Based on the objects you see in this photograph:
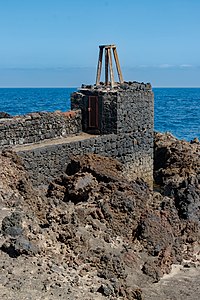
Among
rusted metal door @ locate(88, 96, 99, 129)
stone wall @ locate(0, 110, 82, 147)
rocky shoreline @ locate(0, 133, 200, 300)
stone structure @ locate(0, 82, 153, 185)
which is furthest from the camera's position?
rusted metal door @ locate(88, 96, 99, 129)

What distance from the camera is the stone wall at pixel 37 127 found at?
18719 mm

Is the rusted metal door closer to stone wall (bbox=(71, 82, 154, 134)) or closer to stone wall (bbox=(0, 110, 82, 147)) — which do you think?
stone wall (bbox=(71, 82, 154, 134))

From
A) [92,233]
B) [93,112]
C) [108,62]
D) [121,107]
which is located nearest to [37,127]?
[93,112]

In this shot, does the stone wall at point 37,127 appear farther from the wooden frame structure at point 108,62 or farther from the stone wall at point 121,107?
the wooden frame structure at point 108,62

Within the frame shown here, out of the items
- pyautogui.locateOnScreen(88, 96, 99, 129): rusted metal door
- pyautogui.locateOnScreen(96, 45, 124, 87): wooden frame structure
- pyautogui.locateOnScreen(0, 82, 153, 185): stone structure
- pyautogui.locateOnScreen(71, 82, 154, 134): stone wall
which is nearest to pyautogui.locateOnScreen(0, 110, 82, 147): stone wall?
pyautogui.locateOnScreen(0, 82, 153, 185): stone structure

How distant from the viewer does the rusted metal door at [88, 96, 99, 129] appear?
68.9 ft

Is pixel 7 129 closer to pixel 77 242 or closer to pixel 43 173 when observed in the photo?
pixel 43 173

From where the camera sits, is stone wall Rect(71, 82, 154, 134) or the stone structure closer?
the stone structure

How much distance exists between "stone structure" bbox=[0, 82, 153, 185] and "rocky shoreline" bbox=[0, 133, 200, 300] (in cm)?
50

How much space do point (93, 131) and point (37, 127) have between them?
2470 mm

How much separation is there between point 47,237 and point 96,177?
4957 millimetres

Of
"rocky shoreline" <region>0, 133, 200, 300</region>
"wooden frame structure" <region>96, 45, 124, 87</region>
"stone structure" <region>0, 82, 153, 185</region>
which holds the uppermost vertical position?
"wooden frame structure" <region>96, 45, 124, 87</region>

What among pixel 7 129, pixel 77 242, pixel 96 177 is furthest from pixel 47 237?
pixel 7 129

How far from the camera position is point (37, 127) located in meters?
19.8
